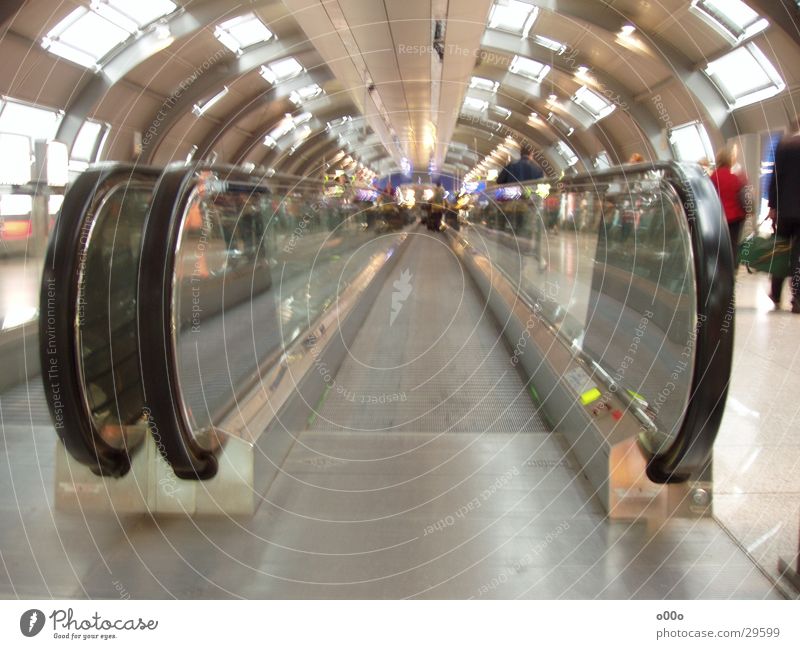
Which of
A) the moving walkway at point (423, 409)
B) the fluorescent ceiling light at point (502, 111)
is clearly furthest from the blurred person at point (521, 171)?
the fluorescent ceiling light at point (502, 111)

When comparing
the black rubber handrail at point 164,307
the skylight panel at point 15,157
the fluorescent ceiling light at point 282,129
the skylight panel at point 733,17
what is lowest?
the black rubber handrail at point 164,307

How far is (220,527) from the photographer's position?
195 cm

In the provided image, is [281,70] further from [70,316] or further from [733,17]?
[733,17]

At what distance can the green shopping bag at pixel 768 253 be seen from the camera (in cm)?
205

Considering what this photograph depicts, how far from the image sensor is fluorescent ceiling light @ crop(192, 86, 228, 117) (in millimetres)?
1676

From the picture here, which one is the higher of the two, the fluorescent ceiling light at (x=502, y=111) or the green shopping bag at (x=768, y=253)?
the fluorescent ceiling light at (x=502, y=111)

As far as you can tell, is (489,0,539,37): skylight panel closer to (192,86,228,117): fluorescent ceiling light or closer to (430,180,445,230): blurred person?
(192,86,228,117): fluorescent ceiling light

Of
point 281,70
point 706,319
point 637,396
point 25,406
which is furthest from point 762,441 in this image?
point 25,406

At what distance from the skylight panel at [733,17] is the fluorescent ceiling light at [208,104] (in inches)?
43.1

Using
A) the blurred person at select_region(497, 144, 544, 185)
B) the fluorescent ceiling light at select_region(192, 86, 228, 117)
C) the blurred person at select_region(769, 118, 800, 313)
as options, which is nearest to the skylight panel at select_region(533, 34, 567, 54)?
the blurred person at select_region(769, 118, 800, 313)

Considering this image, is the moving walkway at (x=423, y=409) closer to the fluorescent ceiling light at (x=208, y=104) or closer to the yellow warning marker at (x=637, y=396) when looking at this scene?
the yellow warning marker at (x=637, y=396)

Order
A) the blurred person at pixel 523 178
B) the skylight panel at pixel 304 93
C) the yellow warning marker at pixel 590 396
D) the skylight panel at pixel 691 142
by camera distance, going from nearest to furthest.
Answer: the skylight panel at pixel 691 142 → the skylight panel at pixel 304 93 → the yellow warning marker at pixel 590 396 → the blurred person at pixel 523 178

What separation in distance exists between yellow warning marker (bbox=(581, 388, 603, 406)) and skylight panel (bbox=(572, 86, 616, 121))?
3.40 feet

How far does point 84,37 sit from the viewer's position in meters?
1.57
